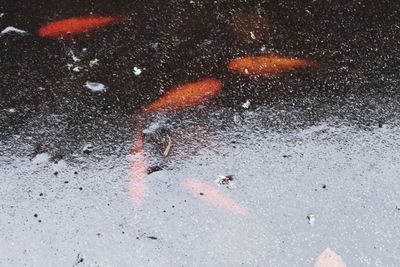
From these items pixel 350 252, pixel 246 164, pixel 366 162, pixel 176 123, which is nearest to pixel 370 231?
pixel 350 252

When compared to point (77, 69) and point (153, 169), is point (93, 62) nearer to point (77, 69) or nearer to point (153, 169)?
point (77, 69)

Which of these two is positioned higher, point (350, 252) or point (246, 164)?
point (246, 164)

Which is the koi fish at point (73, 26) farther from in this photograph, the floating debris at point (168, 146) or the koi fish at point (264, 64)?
the floating debris at point (168, 146)

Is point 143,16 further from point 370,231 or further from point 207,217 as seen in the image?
point 370,231

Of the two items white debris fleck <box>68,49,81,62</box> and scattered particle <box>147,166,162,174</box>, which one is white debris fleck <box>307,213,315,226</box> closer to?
scattered particle <box>147,166,162,174</box>

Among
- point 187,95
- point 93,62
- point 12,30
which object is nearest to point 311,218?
point 187,95

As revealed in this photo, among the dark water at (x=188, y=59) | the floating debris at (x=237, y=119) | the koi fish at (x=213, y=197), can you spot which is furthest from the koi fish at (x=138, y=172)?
the floating debris at (x=237, y=119)
